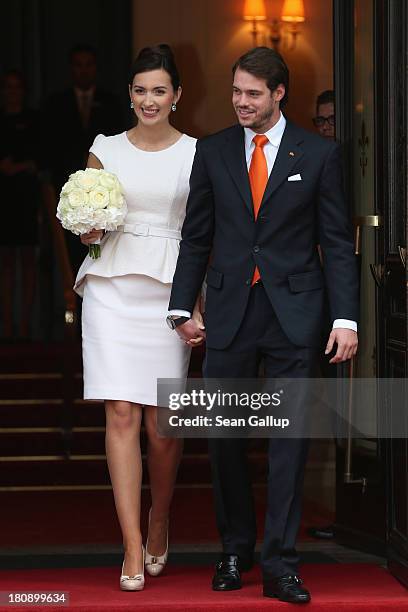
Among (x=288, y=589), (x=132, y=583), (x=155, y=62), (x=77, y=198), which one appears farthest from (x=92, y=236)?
(x=288, y=589)

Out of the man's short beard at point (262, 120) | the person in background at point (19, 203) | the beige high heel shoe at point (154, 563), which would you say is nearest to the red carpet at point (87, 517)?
the beige high heel shoe at point (154, 563)

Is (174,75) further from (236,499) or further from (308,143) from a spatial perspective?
(236,499)

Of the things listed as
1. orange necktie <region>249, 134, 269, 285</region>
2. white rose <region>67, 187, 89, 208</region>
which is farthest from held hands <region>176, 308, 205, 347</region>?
white rose <region>67, 187, 89, 208</region>

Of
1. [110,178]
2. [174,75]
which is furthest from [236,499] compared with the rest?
[174,75]

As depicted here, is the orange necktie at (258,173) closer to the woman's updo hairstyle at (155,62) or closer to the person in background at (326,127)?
the woman's updo hairstyle at (155,62)

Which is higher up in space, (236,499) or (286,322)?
(286,322)

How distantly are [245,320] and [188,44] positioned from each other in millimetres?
7106

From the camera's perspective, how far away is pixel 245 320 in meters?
4.89

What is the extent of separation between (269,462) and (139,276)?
2.86 feet

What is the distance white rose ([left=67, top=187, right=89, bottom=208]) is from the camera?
197 inches

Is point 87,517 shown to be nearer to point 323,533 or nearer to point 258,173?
point 323,533

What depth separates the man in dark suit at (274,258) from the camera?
15.7 ft

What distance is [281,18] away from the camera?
1077 cm

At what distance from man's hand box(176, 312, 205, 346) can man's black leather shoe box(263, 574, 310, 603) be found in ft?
2.89
